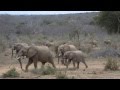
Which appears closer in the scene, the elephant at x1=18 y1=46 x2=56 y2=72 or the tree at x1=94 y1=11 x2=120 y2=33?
the elephant at x1=18 y1=46 x2=56 y2=72

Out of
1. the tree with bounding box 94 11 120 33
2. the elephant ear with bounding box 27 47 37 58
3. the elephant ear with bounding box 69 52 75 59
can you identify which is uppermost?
the tree with bounding box 94 11 120 33

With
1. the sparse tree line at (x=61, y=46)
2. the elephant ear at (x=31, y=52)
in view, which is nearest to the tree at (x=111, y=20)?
the sparse tree line at (x=61, y=46)

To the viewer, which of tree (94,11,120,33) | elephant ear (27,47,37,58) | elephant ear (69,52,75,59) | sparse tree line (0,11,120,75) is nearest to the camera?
elephant ear (27,47,37,58)

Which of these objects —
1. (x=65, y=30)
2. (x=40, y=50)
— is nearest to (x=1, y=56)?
(x=40, y=50)

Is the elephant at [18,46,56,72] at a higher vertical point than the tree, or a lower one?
lower

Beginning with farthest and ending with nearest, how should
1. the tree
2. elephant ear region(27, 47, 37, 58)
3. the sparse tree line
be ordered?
the tree
the sparse tree line
elephant ear region(27, 47, 37, 58)

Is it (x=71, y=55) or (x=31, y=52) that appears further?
(x=71, y=55)

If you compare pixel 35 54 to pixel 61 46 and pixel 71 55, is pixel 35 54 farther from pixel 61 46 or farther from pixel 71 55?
pixel 61 46

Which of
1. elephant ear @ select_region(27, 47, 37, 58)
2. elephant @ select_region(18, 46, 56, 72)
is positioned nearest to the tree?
elephant @ select_region(18, 46, 56, 72)

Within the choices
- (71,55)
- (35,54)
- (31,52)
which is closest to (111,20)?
(71,55)

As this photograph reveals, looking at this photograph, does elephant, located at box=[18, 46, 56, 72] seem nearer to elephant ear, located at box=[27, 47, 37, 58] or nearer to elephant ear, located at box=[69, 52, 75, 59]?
elephant ear, located at box=[27, 47, 37, 58]

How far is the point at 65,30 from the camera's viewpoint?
45.7 meters

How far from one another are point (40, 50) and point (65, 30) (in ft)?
103
